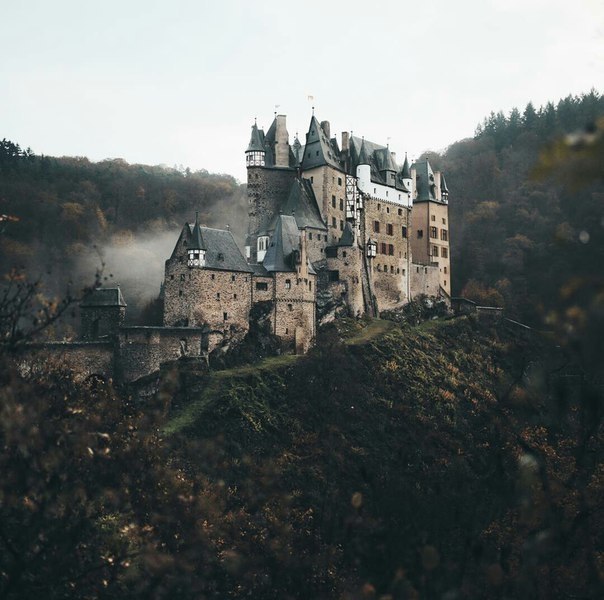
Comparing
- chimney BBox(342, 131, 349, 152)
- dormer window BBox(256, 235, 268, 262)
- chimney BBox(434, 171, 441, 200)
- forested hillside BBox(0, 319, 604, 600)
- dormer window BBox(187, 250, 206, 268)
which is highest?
chimney BBox(342, 131, 349, 152)

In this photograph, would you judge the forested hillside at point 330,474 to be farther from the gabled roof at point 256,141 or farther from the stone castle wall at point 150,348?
the gabled roof at point 256,141

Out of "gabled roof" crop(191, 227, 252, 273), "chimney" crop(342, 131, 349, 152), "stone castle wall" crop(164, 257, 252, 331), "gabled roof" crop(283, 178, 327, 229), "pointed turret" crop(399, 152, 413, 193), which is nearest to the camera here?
"stone castle wall" crop(164, 257, 252, 331)

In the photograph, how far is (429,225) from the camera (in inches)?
2825

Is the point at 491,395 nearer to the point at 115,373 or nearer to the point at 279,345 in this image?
the point at 279,345

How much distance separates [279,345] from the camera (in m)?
51.8

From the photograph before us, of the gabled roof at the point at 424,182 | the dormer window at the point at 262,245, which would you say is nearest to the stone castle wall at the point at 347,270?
the dormer window at the point at 262,245

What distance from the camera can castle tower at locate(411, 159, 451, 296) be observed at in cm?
7138

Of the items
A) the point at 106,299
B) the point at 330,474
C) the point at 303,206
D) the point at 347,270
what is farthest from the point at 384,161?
the point at 330,474

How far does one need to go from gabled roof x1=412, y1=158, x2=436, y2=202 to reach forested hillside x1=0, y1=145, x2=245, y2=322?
58.9 ft

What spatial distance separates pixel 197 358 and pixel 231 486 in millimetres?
8709

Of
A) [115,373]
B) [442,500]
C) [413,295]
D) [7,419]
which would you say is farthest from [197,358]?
[7,419]

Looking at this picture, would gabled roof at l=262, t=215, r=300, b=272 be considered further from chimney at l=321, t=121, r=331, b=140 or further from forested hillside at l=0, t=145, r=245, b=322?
forested hillside at l=0, t=145, r=245, b=322

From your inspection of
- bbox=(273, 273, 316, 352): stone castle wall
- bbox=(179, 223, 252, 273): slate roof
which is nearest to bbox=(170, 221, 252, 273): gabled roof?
bbox=(179, 223, 252, 273): slate roof

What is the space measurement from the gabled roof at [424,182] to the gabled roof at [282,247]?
64.6ft
